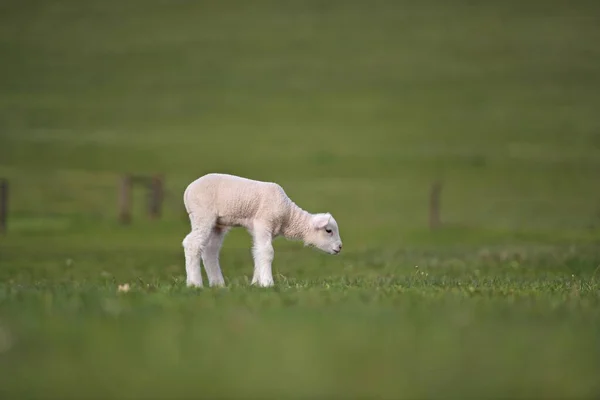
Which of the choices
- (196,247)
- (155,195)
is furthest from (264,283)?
(155,195)

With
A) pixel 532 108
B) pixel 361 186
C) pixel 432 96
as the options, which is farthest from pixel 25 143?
pixel 532 108

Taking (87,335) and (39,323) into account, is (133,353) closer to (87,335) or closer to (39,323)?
(87,335)

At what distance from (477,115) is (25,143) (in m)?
28.1

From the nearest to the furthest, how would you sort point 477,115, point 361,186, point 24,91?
point 361,186 → point 477,115 → point 24,91

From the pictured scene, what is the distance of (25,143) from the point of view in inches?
2601

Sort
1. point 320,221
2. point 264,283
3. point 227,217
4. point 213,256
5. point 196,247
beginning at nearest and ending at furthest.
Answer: point 264,283, point 196,247, point 227,217, point 213,256, point 320,221

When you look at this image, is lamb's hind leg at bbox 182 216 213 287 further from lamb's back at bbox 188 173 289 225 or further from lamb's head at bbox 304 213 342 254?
lamb's head at bbox 304 213 342 254

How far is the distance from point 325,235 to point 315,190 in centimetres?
4040

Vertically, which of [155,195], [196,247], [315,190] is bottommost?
[196,247]

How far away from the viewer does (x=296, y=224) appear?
14039 millimetres

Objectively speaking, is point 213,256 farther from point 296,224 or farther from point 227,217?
point 296,224

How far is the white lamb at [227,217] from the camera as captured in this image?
13.2m

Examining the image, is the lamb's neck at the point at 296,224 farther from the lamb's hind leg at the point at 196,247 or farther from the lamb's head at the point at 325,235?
the lamb's hind leg at the point at 196,247

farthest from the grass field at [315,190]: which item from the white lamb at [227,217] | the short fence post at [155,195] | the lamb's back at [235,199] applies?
the short fence post at [155,195]
